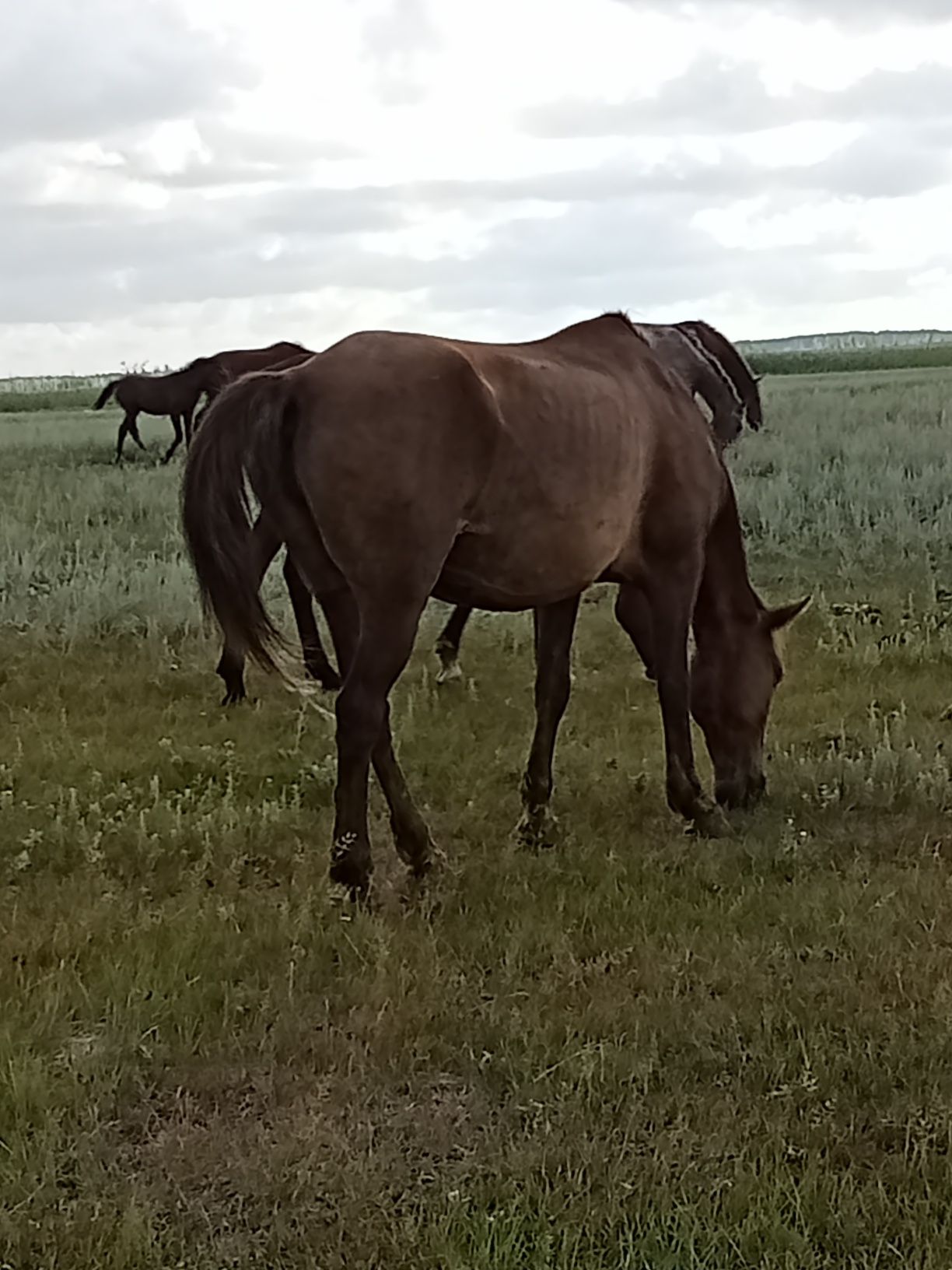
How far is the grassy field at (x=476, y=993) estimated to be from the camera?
2699mm

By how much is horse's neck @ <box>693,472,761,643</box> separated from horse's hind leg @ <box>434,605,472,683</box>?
2.07 meters

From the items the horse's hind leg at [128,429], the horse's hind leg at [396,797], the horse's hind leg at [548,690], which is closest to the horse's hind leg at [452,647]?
the horse's hind leg at [548,690]

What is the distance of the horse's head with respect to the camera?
18.3 feet

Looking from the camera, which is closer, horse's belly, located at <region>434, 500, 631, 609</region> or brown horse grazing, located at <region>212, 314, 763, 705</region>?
horse's belly, located at <region>434, 500, 631, 609</region>

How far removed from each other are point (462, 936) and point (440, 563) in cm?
117

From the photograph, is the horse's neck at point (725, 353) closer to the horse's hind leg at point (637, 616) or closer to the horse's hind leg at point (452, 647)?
the horse's hind leg at point (452, 647)

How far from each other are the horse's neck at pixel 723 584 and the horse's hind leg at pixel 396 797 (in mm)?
1665

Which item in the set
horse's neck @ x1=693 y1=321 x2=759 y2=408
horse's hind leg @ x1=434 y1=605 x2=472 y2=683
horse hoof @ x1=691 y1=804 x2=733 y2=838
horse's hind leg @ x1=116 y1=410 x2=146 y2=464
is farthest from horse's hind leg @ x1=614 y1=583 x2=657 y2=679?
horse's hind leg @ x1=116 y1=410 x2=146 y2=464

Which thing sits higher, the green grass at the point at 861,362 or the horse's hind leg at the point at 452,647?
the green grass at the point at 861,362

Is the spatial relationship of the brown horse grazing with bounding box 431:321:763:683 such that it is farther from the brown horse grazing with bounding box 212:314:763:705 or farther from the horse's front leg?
the horse's front leg

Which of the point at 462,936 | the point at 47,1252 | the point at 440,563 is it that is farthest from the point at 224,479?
the point at 47,1252

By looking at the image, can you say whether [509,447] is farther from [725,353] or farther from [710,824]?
[725,353]

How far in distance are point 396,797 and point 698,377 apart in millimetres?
2885

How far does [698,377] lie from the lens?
6.47 meters
